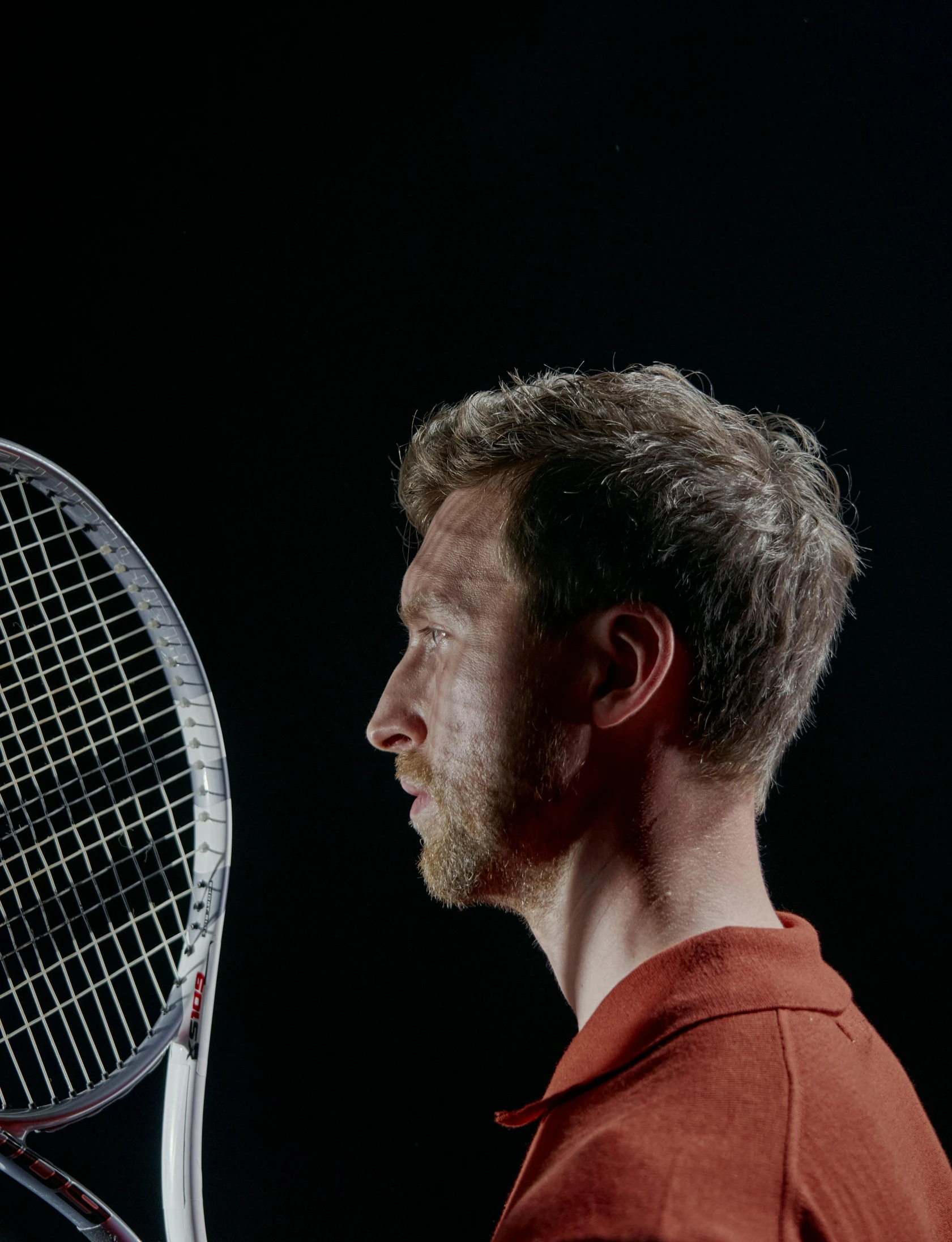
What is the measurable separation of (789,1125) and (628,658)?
414mm

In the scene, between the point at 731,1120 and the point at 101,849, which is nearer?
the point at 731,1120

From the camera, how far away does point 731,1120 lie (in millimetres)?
643

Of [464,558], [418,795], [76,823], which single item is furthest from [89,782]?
[464,558]

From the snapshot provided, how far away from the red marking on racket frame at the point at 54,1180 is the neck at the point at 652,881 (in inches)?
20.8

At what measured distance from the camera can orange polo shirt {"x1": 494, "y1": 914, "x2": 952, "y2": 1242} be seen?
0.59 meters

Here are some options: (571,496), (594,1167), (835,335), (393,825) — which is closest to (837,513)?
(835,335)

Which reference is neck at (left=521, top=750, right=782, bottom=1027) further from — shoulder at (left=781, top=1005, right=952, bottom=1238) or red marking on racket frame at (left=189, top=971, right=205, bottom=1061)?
red marking on racket frame at (left=189, top=971, right=205, bottom=1061)

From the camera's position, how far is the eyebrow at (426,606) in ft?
3.39

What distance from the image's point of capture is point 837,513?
4.29 ft

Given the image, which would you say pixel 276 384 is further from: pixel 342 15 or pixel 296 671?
pixel 342 15

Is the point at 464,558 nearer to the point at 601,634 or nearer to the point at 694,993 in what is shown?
the point at 601,634

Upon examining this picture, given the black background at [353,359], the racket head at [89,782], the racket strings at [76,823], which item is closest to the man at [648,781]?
the racket head at [89,782]

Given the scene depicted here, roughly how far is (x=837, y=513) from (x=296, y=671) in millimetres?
830

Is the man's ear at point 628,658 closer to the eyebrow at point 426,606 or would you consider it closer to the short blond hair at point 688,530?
the short blond hair at point 688,530
